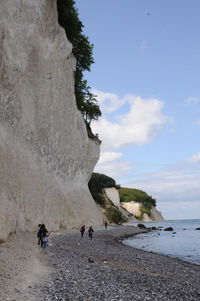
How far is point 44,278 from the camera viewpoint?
30.7 ft

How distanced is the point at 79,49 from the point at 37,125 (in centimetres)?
2082

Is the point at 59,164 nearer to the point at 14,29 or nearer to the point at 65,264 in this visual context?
the point at 14,29

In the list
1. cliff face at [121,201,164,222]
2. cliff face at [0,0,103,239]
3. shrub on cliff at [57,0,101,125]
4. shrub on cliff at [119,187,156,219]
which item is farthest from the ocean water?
shrub on cliff at [119,187,156,219]

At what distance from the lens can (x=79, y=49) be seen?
140ft

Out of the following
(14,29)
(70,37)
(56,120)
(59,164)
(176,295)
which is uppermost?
(70,37)

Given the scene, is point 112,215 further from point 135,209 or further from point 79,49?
point 135,209

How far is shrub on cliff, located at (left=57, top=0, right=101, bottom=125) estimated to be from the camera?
34625 millimetres

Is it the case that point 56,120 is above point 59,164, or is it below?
above

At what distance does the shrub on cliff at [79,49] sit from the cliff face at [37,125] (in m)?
4.51

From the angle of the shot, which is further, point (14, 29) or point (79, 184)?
point (79, 184)

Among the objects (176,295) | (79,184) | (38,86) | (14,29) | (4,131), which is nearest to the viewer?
(176,295)

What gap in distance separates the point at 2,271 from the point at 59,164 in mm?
24902

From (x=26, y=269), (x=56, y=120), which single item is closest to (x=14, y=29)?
(x=56, y=120)

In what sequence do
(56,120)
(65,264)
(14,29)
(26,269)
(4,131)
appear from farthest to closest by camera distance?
1. (56,120)
2. (14,29)
3. (4,131)
4. (65,264)
5. (26,269)
